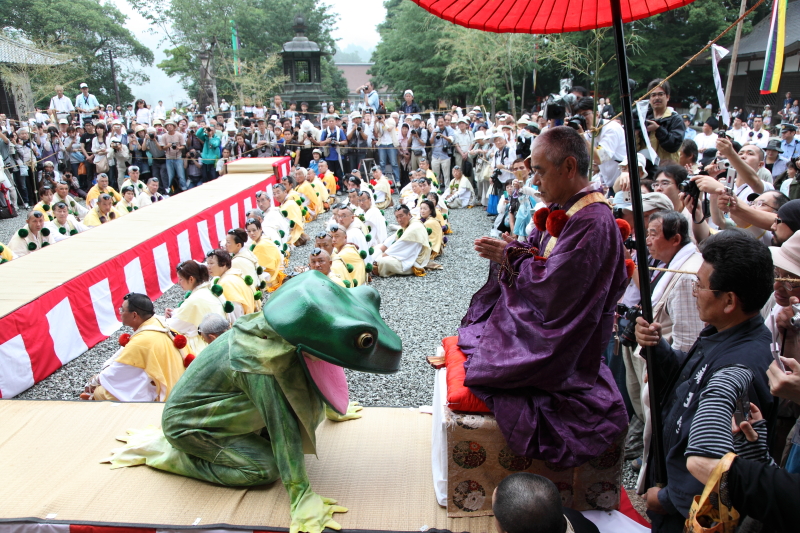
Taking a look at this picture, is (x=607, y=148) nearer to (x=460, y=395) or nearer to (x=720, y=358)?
(x=460, y=395)

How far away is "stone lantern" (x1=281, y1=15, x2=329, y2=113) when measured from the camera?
2009 centimetres

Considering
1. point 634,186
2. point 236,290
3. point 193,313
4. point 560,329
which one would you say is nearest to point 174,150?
point 236,290

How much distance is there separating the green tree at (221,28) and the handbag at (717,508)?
31.7 meters

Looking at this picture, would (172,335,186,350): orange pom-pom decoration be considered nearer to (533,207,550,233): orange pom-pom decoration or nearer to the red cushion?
the red cushion

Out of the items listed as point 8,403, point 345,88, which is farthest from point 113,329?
point 345,88

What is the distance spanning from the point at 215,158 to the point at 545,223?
12.9 metres

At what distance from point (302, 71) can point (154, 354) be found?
1830cm

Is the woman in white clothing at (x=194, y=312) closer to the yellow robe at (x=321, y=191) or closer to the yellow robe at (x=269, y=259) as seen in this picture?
the yellow robe at (x=269, y=259)

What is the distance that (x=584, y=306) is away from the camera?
225 cm

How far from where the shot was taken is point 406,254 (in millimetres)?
8320

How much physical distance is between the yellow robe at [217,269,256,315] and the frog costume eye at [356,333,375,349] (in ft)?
11.7

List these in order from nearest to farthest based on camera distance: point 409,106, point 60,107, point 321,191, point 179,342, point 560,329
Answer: point 560,329 < point 179,342 < point 321,191 < point 409,106 < point 60,107

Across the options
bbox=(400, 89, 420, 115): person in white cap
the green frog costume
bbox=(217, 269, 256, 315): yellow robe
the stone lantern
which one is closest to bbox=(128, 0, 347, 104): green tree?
the stone lantern

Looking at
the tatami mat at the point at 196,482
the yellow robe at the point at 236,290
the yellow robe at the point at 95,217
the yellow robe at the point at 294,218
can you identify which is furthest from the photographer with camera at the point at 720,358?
the yellow robe at the point at 95,217
